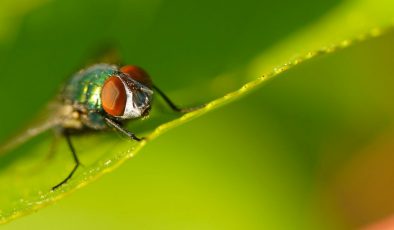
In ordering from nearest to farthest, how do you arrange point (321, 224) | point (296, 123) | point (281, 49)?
point (281, 49) < point (321, 224) < point (296, 123)

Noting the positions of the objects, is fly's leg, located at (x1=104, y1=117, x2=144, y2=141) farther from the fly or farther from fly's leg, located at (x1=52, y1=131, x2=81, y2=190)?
fly's leg, located at (x1=52, y1=131, x2=81, y2=190)

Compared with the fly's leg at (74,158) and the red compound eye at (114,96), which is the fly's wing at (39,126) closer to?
the fly's leg at (74,158)

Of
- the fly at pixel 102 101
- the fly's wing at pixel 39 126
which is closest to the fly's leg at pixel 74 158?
the fly at pixel 102 101

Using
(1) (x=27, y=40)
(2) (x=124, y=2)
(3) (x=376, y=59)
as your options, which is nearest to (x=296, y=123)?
(3) (x=376, y=59)

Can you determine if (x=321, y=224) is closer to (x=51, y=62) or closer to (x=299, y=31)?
(x=299, y=31)

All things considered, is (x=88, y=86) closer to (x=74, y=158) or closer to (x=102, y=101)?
(x=102, y=101)

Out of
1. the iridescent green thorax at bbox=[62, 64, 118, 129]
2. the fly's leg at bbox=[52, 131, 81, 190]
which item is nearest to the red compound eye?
the iridescent green thorax at bbox=[62, 64, 118, 129]
